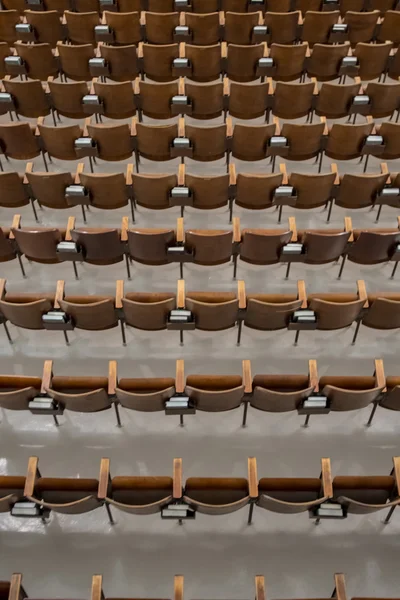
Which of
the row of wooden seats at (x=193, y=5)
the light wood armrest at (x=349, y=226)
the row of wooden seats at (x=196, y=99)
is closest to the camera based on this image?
the light wood armrest at (x=349, y=226)

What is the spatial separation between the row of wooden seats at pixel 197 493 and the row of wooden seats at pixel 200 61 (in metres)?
0.61

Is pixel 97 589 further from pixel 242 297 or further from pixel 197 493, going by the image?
pixel 242 297

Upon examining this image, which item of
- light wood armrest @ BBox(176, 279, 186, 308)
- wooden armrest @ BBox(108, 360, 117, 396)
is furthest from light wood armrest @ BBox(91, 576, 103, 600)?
light wood armrest @ BBox(176, 279, 186, 308)

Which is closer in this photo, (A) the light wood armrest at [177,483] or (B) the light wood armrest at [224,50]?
(A) the light wood armrest at [177,483]

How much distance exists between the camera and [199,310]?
23.2 inches

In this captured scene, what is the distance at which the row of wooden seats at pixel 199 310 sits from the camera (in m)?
0.58

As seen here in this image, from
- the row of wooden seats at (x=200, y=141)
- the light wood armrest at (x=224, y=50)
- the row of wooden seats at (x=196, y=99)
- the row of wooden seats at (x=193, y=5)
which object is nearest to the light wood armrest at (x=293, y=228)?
the row of wooden seats at (x=200, y=141)

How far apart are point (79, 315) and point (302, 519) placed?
292 mm

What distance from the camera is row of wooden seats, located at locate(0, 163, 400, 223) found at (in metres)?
0.69

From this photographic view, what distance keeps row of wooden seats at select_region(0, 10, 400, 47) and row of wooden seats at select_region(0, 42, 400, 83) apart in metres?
0.05

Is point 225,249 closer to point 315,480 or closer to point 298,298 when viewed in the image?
point 298,298

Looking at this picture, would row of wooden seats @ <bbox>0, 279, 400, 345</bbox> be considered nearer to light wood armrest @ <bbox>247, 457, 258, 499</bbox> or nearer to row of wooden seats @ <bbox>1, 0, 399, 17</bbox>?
light wood armrest @ <bbox>247, 457, 258, 499</bbox>

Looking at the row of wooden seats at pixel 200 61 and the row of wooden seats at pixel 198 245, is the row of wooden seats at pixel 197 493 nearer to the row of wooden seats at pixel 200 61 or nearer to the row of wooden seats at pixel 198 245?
the row of wooden seats at pixel 198 245

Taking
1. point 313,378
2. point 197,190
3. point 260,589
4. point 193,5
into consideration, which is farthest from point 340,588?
point 193,5
